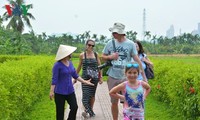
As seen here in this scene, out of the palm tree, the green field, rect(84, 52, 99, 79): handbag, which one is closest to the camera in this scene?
the green field

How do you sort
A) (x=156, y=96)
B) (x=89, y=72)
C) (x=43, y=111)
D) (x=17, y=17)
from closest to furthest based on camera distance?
(x=89, y=72), (x=43, y=111), (x=156, y=96), (x=17, y=17)

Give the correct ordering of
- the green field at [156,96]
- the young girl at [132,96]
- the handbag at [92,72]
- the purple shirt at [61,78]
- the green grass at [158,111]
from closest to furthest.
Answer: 1. the young girl at [132,96]
2. the purple shirt at [61,78]
3. the green field at [156,96]
4. the handbag at [92,72]
5. the green grass at [158,111]

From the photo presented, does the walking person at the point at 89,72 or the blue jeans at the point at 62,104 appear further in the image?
the walking person at the point at 89,72

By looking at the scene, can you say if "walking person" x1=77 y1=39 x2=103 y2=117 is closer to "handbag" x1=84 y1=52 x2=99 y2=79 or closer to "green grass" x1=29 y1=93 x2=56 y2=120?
"handbag" x1=84 y1=52 x2=99 y2=79

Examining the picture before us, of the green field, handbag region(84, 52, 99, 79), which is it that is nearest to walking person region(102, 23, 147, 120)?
the green field

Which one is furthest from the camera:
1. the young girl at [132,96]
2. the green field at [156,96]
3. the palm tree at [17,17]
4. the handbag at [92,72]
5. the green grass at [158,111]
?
the palm tree at [17,17]


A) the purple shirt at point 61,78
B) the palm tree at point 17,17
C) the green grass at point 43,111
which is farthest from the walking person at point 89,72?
the palm tree at point 17,17

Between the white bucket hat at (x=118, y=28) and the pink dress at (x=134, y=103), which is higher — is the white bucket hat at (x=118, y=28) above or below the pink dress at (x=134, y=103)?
above

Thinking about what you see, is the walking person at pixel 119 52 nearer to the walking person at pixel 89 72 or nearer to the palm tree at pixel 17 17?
the walking person at pixel 89 72

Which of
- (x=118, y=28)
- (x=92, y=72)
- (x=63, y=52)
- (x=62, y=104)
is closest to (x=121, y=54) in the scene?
(x=118, y=28)

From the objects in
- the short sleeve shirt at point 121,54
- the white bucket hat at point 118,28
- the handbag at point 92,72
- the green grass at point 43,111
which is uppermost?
the white bucket hat at point 118,28

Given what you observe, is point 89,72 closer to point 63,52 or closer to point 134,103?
point 63,52

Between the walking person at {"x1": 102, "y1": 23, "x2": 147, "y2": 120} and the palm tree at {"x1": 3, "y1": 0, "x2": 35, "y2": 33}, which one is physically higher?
the palm tree at {"x1": 3, "y1": 0, "x2": 35, "y2": 33}

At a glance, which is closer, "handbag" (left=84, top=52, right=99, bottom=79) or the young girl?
the young girl
